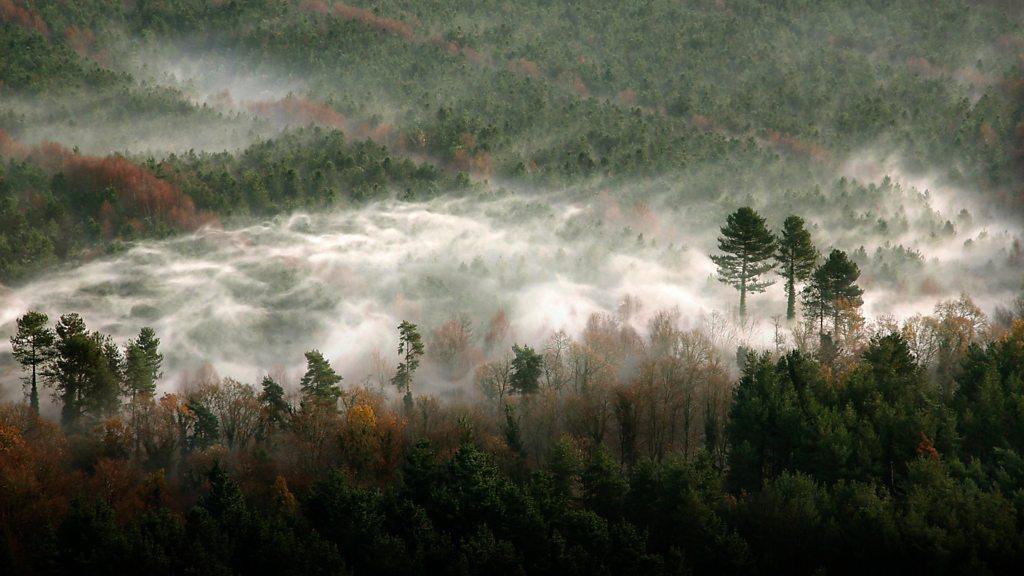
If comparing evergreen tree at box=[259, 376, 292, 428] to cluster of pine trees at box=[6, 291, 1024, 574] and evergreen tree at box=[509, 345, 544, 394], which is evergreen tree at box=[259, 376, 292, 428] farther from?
evergreen tree at box=[509, 345, 544, 394]

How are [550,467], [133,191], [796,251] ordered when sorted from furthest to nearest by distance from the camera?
[133,191]
[796,251]
[550,467]

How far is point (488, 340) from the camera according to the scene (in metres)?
123

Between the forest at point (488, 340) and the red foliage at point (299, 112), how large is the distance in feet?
3.35

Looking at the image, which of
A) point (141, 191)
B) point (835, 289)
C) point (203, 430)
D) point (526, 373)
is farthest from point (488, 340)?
point (141, 191)

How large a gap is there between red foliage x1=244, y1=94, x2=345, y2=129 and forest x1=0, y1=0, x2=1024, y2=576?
1021mm

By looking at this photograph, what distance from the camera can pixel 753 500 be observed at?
60.0m

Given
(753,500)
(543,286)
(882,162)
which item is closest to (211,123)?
(543,286)

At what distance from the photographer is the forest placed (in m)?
56.2

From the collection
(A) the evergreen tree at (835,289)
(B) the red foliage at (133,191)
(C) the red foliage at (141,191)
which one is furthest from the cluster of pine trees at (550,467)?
(C) the red foliage at (141,191)

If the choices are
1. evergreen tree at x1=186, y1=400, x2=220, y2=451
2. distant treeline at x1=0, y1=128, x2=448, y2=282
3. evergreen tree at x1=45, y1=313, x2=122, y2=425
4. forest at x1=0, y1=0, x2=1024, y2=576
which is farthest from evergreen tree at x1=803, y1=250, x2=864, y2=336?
distant treeline at x1=0, y1=128, x2=448, y2=282

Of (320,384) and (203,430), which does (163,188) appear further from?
(320,384)

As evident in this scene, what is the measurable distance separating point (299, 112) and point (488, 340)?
9297 centimetres

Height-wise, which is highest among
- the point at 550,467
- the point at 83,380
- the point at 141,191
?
the point at 141,191

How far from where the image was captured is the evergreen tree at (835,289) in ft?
279
